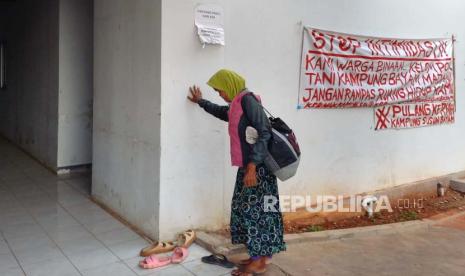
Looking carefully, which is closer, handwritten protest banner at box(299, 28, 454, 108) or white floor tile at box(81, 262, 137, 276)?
white floor tile at box(81, 262, 137, 276)

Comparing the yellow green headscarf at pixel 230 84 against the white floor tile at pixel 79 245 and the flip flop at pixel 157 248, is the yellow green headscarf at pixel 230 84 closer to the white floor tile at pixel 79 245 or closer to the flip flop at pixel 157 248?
the flip flop at pixel 157 248

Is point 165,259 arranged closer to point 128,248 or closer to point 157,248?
point 157,248

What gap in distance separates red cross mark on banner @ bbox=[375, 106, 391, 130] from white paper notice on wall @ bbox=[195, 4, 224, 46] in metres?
2.62

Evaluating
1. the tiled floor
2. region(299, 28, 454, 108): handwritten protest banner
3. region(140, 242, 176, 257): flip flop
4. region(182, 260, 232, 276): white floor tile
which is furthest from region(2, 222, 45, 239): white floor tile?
region(299, 28, 454, 108): handwritten protest banner

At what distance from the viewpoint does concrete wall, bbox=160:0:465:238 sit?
4.06 meters

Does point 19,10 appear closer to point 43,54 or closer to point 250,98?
point 43,54

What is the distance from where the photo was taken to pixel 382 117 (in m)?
5.89

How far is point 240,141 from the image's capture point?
344cm

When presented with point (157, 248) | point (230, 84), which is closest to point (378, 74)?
point (230, 84)

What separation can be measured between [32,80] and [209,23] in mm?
5442

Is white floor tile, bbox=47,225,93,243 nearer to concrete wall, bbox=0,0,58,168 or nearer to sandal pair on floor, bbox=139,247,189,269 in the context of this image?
sandal pair on floor, bbox=139,247,189,269

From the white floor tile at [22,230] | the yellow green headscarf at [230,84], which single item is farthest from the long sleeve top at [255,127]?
the white floor tile at [22,230]

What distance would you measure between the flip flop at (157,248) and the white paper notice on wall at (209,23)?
71.8 inches

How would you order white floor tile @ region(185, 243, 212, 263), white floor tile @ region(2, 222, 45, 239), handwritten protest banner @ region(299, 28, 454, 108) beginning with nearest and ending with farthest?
white floor tile @ region(185, 243, 212, 263) → white floor tile @ region(2, 222, 45, 239) → handwritten protest banner @ region(299, 28, 454, 108)
